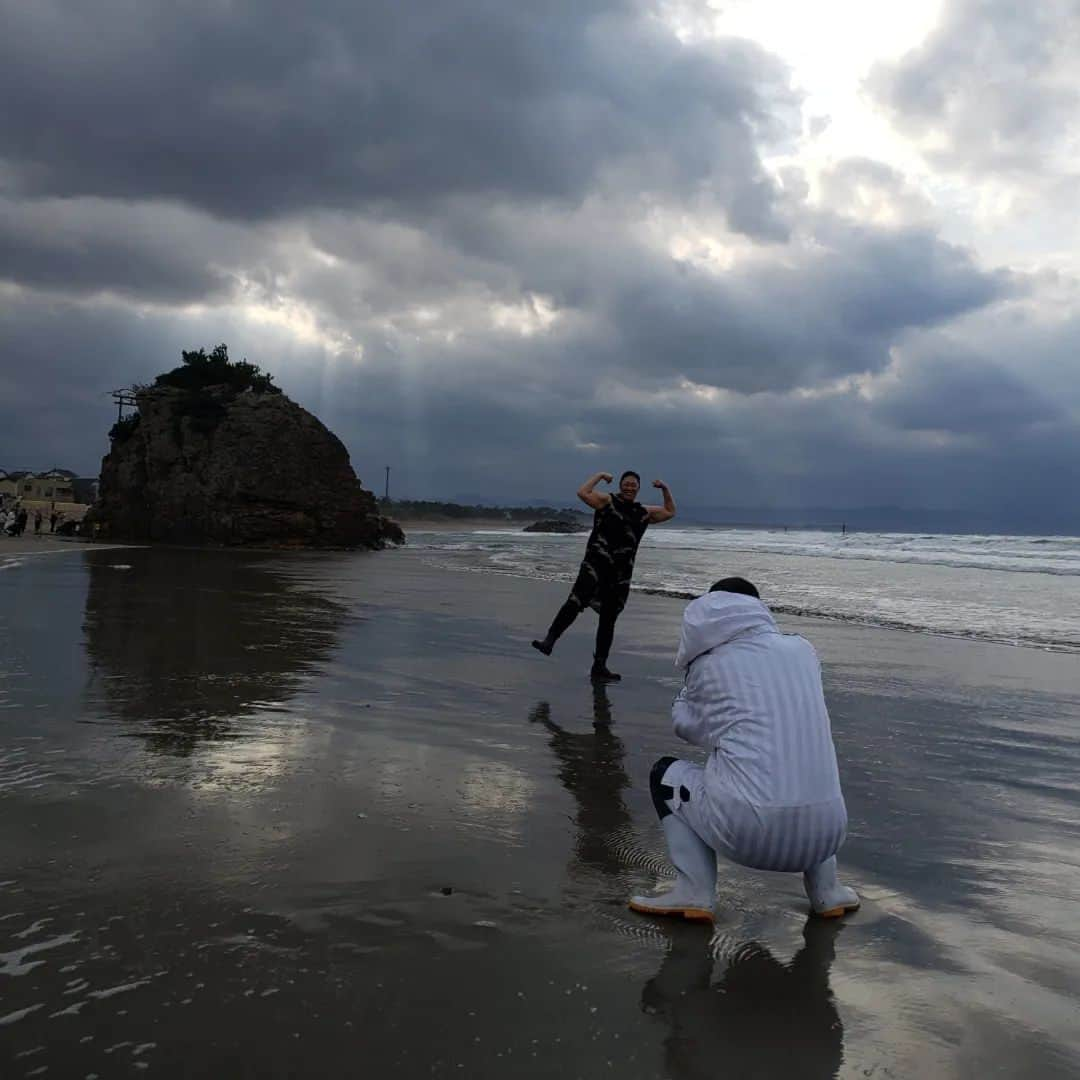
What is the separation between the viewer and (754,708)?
288 centimetres

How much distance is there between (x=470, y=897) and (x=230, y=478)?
125ft

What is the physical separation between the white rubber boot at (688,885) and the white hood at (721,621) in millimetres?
627

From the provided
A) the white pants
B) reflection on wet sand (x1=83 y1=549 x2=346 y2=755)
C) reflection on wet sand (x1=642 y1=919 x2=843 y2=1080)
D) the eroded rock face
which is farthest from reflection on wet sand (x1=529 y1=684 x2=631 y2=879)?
the eroded rock face

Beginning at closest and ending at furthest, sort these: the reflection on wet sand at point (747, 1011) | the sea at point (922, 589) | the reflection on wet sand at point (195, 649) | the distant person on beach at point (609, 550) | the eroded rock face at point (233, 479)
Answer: the reflection on wet sand at point (747, 1011) < the reflection on wet sand at point (195, 649) < the distant person on beach at point (609, 550) < the sea at point (922, 589) < the eroded rock face at point (233, 479)

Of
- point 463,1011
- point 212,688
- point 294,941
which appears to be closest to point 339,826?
point 294,941

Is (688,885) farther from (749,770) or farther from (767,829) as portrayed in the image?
(749,770)

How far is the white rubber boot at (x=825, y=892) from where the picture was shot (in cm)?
300

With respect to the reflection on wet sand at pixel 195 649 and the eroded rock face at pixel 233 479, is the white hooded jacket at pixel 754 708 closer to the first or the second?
the reflection on wet sand at pixel 195 649

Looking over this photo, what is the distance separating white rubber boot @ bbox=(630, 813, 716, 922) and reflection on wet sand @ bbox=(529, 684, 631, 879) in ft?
1.24

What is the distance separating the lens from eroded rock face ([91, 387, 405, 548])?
→ 3822cm

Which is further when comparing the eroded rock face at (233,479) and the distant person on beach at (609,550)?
the eroded rock face at (233,479)

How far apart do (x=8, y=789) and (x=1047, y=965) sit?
13.7 ft

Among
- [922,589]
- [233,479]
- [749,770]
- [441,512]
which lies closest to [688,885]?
[749,770]

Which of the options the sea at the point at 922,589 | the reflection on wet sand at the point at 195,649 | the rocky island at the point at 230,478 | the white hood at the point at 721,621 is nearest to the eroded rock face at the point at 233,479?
the rocky island at the point at 230,478
